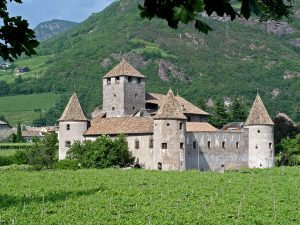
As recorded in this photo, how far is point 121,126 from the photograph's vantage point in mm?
54250

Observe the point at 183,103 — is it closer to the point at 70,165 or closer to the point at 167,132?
the point at 167,132

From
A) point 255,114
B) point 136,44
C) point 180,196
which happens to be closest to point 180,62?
point 136,44

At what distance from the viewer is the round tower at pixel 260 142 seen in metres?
54.9

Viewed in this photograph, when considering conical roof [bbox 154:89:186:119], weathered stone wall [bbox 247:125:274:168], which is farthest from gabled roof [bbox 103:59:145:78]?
weathered stone wall [bbox 247:125:274:168]

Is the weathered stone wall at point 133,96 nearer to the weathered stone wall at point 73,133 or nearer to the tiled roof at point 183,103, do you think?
the tiled roof at point 183,103

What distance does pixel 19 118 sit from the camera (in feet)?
510

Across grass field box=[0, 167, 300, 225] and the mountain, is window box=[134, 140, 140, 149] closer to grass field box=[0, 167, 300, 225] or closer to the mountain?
grass field box=[0, 167, 300, 225]

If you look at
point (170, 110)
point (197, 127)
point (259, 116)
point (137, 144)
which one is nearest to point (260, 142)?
point (259, 116)

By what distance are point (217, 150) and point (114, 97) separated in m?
11.7

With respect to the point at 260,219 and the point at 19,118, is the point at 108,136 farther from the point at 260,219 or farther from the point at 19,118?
the point at 19,118

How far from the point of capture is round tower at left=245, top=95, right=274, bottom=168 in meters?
54.9

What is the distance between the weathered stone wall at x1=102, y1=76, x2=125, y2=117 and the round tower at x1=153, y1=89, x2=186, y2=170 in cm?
956

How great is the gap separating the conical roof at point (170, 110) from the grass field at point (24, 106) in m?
105

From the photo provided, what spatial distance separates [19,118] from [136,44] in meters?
51.6
